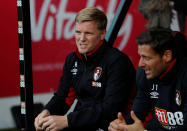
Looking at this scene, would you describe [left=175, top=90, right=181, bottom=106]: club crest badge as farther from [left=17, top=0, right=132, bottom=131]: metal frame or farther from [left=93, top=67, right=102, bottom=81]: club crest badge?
[left=17, top=0, right=132, bottom=131]: metal frame

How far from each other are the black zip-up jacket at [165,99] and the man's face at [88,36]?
1.22 feet

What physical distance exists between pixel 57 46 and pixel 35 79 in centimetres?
43

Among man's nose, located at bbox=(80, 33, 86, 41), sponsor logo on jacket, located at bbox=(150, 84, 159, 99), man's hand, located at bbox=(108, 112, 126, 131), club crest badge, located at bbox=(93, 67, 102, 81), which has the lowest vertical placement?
man's hand, located at bbox=(108, 112, 126, 131)

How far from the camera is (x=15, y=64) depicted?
401 centimetres

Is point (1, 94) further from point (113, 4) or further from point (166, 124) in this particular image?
point (166, 124)

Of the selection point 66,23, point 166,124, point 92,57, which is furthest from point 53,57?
point 166,124

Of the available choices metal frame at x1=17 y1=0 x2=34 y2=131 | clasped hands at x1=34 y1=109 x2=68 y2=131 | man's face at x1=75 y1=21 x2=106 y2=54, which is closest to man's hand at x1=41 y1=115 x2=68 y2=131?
clasped hands at x1=34 y1=109 x2=68 y2=131

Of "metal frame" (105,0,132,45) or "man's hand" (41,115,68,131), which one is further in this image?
"metal frame" (105,0,132,45)

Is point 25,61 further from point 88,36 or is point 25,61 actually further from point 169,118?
point 169,118

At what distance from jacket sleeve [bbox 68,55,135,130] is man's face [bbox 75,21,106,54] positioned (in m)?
0.16

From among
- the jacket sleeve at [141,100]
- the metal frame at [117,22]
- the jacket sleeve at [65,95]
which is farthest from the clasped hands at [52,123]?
the metal frame at [117,22]

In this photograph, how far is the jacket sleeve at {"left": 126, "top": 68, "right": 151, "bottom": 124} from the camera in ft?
7.41

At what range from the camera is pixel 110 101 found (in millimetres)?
2318

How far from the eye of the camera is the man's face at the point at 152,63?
2.07 m
